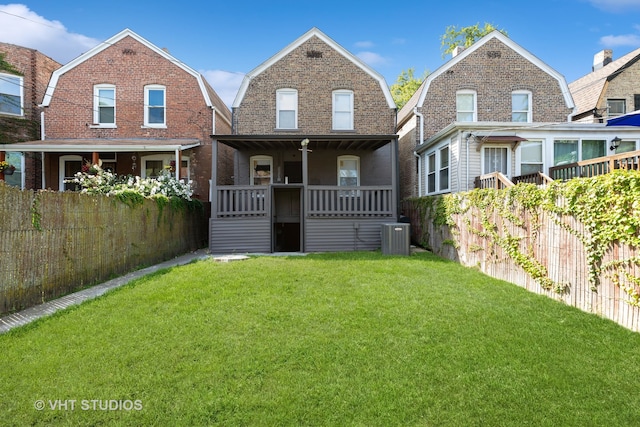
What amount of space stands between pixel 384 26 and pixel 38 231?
20398mm

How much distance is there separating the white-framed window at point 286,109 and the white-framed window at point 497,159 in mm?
7388

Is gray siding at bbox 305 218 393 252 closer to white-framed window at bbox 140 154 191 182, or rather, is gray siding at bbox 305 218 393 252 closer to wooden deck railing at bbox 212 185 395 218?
wooden deck railing at bbox 212 185 395 218

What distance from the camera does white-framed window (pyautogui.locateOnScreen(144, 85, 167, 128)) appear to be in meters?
15.8

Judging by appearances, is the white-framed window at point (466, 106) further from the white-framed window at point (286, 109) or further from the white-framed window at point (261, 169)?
the white-framed window at point (261, 169)

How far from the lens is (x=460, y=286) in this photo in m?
6.43

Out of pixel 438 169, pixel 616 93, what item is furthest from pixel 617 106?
pixel 438 169

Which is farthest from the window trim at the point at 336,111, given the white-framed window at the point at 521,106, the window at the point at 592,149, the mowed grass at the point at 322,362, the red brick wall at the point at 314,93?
the mowed grass at the point at 322,362

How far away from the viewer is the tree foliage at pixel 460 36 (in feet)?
96.2

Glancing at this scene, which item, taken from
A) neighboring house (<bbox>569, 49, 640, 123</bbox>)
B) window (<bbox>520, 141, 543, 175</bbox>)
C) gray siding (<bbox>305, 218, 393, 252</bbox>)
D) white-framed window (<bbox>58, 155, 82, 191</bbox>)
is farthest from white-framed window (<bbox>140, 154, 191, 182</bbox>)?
neighboring house (<bbox>569, 49, 640, 123</bbox>)

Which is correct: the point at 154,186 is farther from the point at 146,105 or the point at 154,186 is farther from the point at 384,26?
the point at 384,26

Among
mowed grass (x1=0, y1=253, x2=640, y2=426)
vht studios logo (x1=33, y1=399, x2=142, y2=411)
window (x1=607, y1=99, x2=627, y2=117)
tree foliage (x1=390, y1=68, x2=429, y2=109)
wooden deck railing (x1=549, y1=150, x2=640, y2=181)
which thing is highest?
tree foliage (x1=390, y1=68, x2=429, y2=109)

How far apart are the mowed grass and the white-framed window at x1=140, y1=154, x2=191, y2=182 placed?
1069 centimetres

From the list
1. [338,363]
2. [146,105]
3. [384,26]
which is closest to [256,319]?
[338,363]

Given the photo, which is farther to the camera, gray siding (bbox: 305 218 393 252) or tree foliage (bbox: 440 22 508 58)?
tree foliage (bbox: 440 22 508 58)
